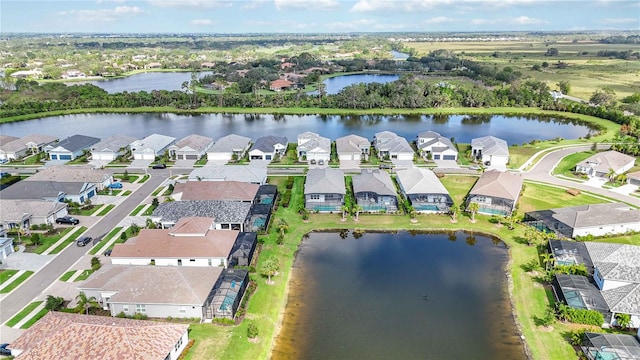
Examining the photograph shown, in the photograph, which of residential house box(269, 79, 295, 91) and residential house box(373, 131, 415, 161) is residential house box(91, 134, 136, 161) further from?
residential house box(269, 79, 295, 91)

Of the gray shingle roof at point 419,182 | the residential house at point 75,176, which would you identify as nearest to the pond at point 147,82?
the residential house at point 75,176

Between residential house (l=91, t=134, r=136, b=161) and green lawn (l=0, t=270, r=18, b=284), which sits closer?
green lawn (l=0, t=270, r=18, b=284)

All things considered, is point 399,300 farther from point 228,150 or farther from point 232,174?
point 228,150

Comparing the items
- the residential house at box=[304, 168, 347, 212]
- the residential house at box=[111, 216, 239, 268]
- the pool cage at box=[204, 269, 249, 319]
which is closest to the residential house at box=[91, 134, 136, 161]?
the residential house at box=[111, 216, 239, 268]

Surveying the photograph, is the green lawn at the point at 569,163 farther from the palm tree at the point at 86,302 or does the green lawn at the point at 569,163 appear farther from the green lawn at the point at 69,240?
the green lawn at the point at 69,240

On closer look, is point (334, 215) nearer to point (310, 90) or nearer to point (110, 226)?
point (110, 226)

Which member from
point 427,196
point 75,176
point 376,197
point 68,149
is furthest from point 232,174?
point 68,149

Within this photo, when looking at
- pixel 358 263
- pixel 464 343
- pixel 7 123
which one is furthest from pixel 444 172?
pixel 7 123
